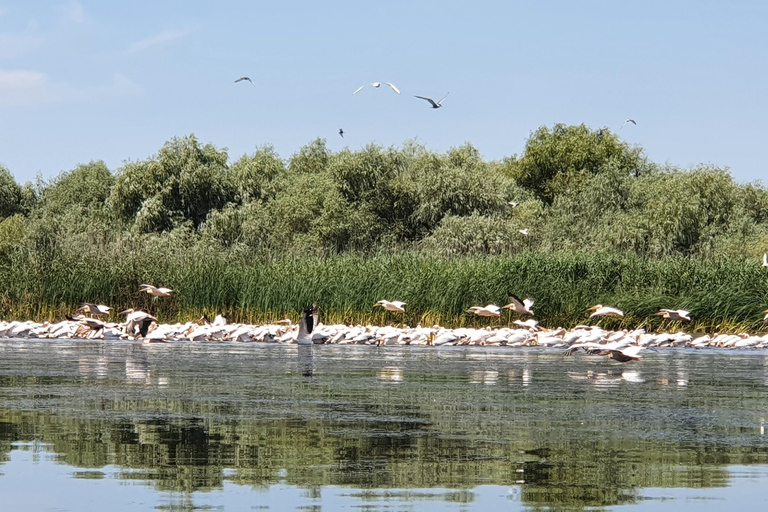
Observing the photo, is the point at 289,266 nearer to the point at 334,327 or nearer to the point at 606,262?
the point at 334,327

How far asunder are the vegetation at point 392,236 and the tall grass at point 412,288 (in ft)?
0.16

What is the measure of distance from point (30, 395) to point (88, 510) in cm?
661

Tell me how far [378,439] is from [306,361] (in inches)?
439

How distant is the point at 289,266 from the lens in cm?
3275

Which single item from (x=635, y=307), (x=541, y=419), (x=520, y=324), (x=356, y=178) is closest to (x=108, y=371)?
(x=541, y=419)

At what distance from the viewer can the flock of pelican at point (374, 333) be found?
2572cm

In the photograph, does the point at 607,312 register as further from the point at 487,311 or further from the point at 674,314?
the point at 487,311

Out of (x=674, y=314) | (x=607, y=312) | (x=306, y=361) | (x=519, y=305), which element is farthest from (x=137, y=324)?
(x=674, y=314)

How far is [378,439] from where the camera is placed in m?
9.14

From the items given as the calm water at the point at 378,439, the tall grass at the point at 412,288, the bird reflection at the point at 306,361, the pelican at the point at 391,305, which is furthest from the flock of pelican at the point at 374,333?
the calm water at the point at 378,439

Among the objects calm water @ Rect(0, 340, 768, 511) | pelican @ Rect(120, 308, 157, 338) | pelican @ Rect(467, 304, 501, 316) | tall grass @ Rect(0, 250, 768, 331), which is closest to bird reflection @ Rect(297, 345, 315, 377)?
calm water @ Rect(0, 340, 768, 511)

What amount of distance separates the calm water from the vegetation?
519 inches

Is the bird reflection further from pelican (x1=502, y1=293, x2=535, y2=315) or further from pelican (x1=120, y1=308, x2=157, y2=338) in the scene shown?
pelican (x1=502, y1=293, x2=535, y2=315)

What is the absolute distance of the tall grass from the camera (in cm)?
2962
